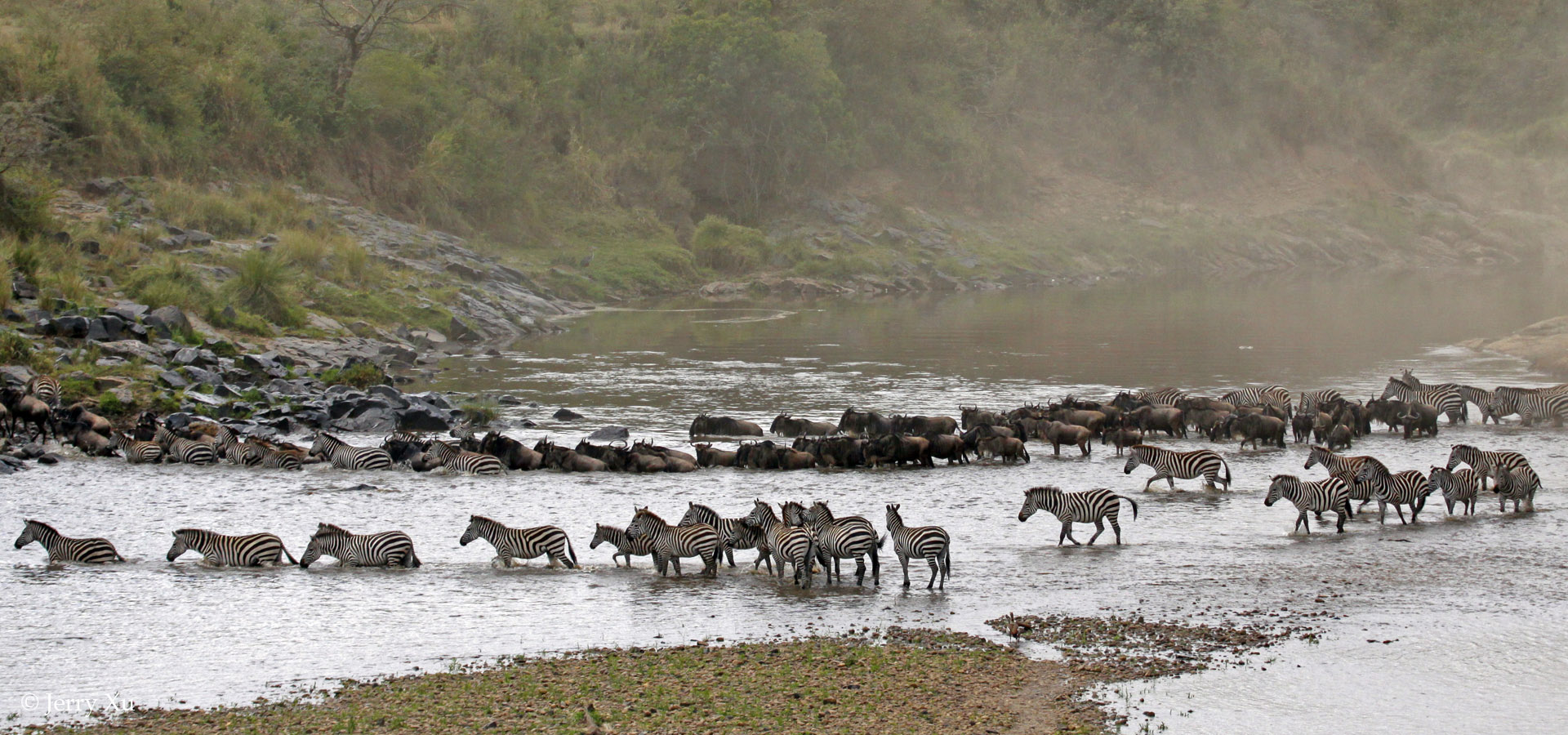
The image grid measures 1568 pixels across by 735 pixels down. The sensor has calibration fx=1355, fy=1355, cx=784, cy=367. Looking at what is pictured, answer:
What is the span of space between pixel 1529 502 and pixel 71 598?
16700mm

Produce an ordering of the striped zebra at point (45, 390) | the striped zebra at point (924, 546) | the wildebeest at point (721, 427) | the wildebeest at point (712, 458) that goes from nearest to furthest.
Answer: the striped zebra at point (924, 546) → the wildebeest at point (712, 458) → the striped zebra at point (45, 390) → the wildebeest at point (721, 427)

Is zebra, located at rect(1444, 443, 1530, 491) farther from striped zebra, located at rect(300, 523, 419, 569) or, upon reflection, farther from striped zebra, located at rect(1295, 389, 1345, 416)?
striped zebra, located at rect(300, 523, 419, 569)

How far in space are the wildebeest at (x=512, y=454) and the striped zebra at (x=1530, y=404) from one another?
1685 cm

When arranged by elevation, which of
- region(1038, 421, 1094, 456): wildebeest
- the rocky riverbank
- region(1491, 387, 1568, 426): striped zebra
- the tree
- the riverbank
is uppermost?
the tree

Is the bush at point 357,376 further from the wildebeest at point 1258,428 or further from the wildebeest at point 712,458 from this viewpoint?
the wildebeest at point 1258,428

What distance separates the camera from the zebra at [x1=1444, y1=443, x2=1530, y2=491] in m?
17.6

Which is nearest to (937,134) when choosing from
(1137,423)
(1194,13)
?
(1194,13)

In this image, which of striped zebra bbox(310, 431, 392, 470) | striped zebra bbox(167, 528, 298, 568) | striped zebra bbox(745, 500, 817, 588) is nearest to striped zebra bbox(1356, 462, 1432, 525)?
striped zebra bbox(745, 500, 817, 588)

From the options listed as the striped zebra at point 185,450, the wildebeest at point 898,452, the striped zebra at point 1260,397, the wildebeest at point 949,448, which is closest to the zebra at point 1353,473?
the wildebeest at point 949,448

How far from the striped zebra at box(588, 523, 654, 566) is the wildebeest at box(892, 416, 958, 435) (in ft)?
27.5

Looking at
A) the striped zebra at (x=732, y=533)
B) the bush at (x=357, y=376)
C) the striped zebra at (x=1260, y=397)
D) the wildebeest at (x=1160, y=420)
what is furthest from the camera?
the bush at (x=357, y=376)

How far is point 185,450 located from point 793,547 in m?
10.4

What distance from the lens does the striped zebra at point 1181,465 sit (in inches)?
726

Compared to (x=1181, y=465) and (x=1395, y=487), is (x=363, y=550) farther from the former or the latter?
(x=1395, y=487)
